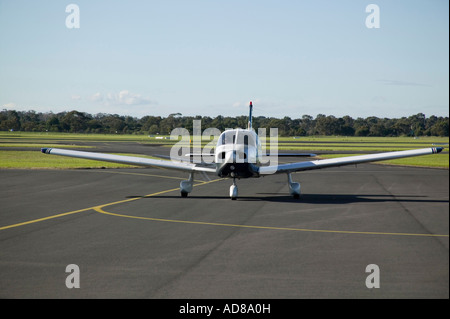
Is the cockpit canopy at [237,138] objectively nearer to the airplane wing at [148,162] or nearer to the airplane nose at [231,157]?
the airplane nose at [231,157]

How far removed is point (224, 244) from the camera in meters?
11.7

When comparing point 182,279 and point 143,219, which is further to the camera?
point 143,219

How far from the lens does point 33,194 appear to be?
864 inches

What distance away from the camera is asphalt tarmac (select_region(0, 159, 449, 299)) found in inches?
312

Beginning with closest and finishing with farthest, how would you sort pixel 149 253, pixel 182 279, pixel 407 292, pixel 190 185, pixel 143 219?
pixel 407 292 → pixel 182 279 → pixel 149 253 → pixel 143 219 → pixel 190 185

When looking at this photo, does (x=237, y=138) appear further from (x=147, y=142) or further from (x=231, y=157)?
(x=147, y=142)

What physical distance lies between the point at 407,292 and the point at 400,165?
121ft

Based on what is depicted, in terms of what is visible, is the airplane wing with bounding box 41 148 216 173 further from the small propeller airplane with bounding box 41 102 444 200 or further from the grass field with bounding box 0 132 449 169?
the grass field with bounding box 0 132 449 169

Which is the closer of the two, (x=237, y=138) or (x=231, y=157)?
(x=231, y=157)

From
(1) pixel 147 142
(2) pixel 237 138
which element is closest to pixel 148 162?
(2) pixel 237 138

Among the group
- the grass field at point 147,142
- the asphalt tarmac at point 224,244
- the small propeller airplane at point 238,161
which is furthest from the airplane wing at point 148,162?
the grass field at point 147,142

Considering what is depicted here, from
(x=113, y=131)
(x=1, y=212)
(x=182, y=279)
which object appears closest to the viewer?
(x=182, y=279)
